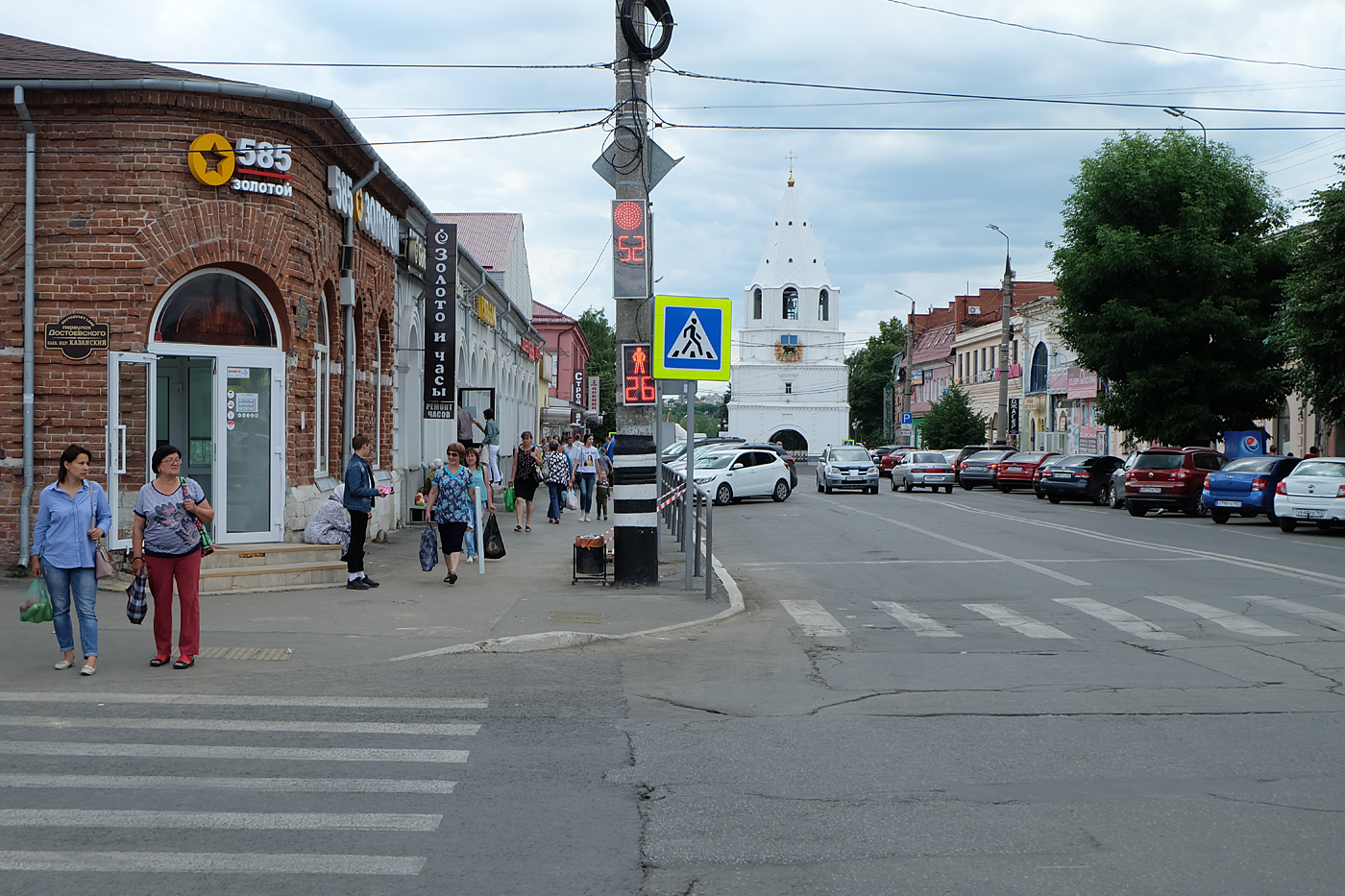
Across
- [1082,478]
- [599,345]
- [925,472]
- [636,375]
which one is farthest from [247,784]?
[599,345]

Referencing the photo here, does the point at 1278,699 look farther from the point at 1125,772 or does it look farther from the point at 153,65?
the point at 153,65

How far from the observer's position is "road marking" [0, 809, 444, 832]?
210 inches

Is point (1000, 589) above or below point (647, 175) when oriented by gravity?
below

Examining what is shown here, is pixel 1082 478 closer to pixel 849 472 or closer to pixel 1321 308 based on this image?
pixel 849 472

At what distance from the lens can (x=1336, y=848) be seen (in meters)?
5.11

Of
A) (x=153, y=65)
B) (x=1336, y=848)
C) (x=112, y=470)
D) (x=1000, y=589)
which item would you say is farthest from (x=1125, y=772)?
(x=153, y=65)

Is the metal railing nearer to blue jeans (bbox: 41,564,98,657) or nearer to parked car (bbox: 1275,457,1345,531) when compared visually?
blue jeans (bbox: 41,564,98,657)

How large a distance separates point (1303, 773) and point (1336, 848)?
1316 mm

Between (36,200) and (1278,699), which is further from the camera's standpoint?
(36,200)

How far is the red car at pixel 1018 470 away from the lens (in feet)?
144

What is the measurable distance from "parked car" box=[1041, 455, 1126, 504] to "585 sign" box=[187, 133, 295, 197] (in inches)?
1073

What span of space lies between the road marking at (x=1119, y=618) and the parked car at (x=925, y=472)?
31.7m

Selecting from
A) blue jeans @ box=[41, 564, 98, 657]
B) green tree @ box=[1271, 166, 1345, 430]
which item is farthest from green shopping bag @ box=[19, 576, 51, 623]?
green tree @ box=[1271, 166, 1345, 430]

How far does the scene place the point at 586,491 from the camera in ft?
85.8
